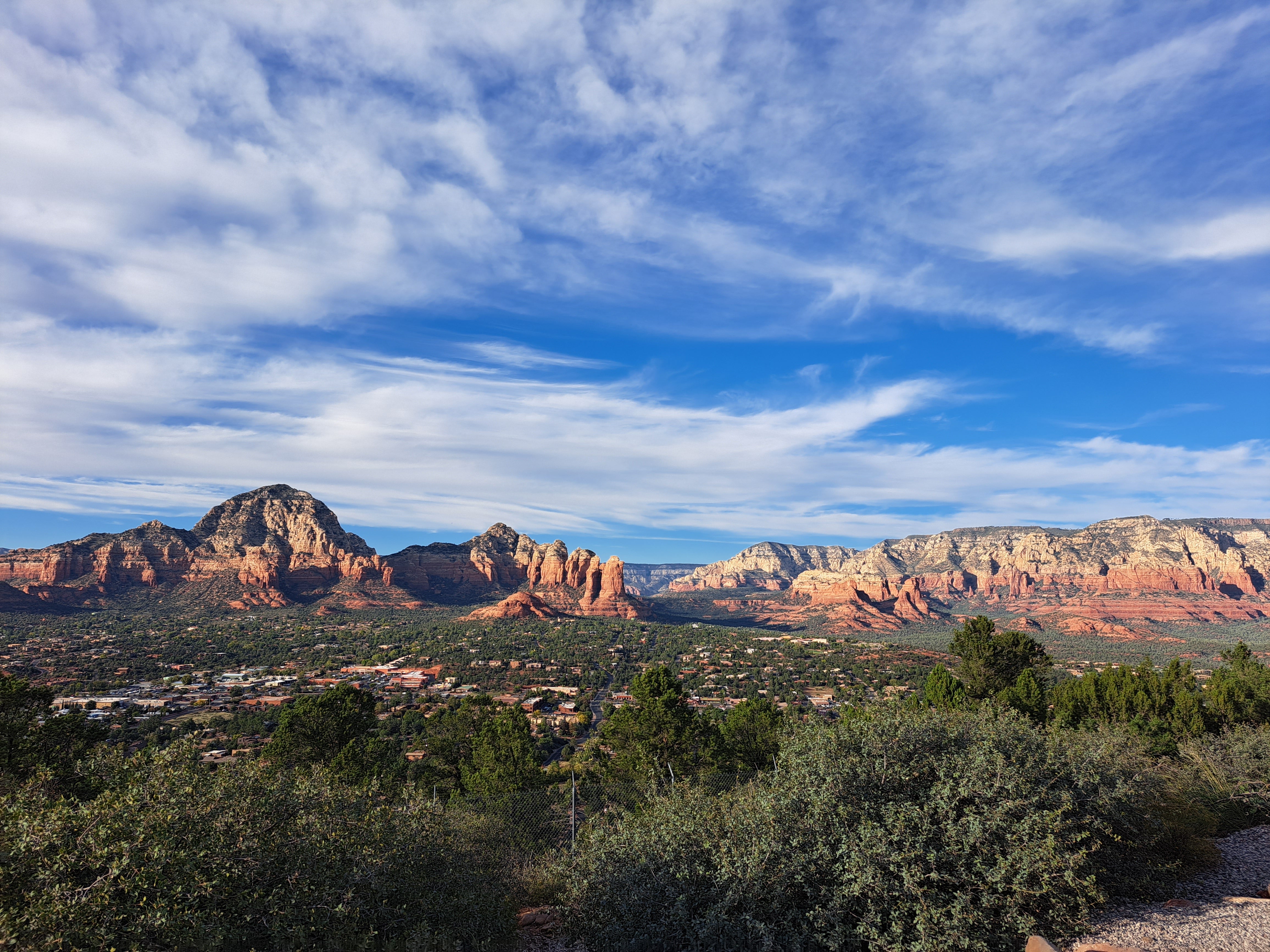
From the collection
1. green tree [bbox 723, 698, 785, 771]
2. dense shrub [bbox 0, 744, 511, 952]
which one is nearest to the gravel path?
dense shrub [bbox 0, 744, 511, 952]

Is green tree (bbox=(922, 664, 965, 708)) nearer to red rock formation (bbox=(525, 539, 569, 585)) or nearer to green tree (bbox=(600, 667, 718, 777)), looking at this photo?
green tree (bbox=(600, 667, 718, 777))

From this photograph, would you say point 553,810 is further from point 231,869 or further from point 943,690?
point 943,690

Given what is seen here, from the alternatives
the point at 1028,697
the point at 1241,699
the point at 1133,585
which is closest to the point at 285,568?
the point at 1028,697

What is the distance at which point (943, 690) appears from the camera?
27531mm

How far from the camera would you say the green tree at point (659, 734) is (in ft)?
79.4

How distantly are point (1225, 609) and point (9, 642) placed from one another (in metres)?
260

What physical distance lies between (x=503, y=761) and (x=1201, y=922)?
2198 centimetres

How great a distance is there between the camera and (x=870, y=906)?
26.6ft

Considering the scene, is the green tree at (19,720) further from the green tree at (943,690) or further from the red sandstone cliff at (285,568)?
the red sandstone cliff at (285,568)

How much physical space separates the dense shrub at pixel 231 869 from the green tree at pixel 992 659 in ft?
96.6

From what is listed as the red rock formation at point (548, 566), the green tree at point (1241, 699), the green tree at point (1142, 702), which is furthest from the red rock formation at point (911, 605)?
the green tree at point (1241, 699)

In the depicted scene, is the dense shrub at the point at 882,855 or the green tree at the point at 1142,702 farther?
A: the green tree at the point at 1142,702

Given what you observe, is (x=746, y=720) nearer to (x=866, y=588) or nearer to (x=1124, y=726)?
(x=1124, y=726)

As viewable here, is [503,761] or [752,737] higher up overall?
[752,737]
